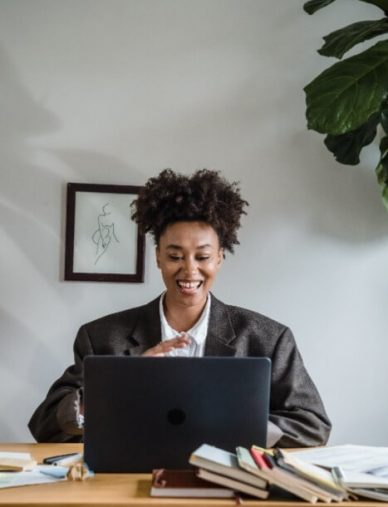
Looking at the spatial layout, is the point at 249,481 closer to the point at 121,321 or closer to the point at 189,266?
the point at 189,266

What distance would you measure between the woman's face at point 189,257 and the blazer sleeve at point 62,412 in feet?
1.18

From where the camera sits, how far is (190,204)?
83.2 inches

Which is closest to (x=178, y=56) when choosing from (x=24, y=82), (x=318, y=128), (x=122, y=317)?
(x=24, y=82)

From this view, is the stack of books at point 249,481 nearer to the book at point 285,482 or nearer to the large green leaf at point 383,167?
the book at point 285,482

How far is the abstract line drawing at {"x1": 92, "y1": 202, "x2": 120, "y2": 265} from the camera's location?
263 centimetres

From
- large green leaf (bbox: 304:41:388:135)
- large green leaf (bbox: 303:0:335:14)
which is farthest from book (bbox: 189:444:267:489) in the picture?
large green leaf (bbox: 303:0:335:14)

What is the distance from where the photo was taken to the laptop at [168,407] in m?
1.38

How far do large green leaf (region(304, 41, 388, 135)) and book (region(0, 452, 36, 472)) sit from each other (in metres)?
1.30

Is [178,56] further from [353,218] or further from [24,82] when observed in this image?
[353,218]

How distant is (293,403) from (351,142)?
3.22ft

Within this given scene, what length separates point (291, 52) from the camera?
8.85 ft

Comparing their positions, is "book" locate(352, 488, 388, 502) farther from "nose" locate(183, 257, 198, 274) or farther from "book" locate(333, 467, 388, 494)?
"nose" locate(183, 257, 198, 274)

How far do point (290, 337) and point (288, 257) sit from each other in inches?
23.3

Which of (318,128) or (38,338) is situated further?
(38,338)
